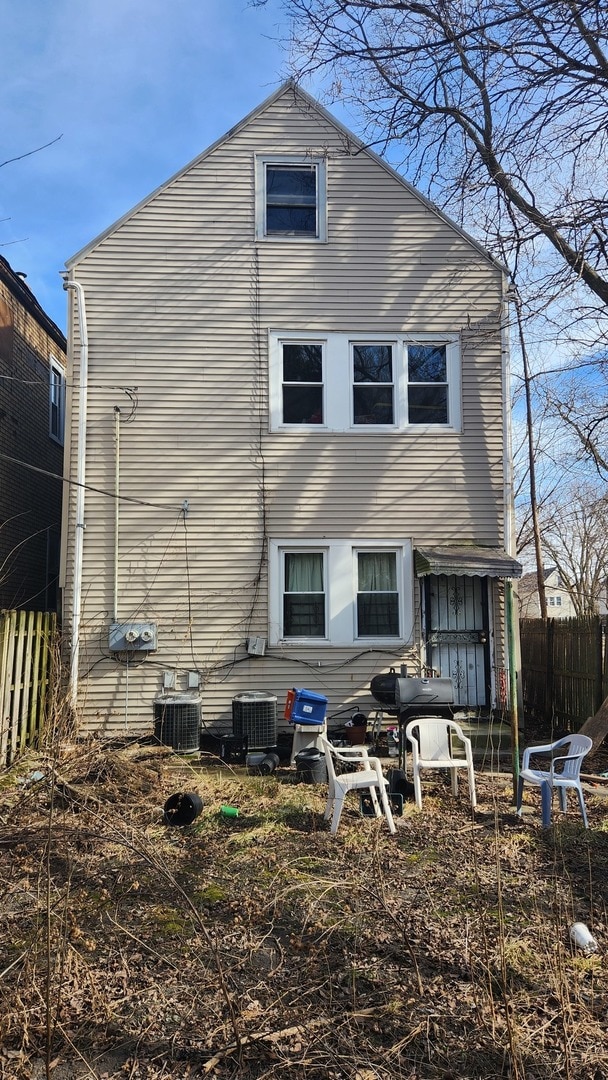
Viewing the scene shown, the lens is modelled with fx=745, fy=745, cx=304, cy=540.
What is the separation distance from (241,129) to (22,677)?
8523mm

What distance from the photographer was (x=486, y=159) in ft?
28.1

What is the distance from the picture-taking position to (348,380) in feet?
36.1

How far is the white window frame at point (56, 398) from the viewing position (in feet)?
49.9

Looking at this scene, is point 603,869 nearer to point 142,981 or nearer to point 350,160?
point 142,981

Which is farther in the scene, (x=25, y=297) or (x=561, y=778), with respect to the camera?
(x=25, y=297)

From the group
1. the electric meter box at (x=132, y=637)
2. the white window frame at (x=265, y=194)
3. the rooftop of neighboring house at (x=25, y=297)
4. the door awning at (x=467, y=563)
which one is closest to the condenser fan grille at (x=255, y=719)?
the electric meter box at (x=132, y=637)

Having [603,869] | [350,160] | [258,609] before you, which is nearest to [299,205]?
[350,160]

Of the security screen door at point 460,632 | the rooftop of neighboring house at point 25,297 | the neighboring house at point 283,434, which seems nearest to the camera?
the neighboring house at point 283,434

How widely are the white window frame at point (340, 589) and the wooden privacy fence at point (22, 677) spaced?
10.1 feet

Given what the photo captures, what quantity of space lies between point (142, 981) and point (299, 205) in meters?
10.5

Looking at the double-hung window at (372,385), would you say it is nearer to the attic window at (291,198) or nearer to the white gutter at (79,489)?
the attic window at (291,198)

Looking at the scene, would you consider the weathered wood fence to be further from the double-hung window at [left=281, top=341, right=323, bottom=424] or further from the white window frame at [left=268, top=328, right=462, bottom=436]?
the double-hung window at [left=281, top=341, right=323, bottom=424]

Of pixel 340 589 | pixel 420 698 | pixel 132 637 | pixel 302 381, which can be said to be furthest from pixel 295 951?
pixel 302 381

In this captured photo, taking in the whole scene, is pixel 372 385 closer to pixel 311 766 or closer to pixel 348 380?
pixel 348 380
